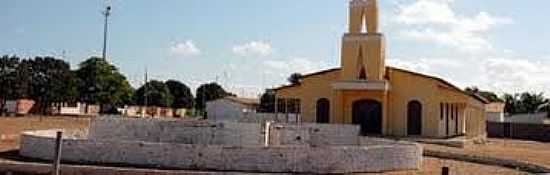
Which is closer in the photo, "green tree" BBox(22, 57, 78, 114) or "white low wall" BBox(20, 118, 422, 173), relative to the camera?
"white low wall" BBox(20, 118, 422, 173)

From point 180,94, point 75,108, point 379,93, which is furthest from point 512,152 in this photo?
point 180,94

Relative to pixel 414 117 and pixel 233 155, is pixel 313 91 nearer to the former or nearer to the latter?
pixel 414 117

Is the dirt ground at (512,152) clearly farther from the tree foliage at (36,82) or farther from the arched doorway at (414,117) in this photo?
the tree foliage at (36,82)

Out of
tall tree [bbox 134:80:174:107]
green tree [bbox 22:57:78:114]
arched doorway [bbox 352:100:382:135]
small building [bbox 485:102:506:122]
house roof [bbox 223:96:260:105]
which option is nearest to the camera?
arched doorway [bbox 352:100:382:135]

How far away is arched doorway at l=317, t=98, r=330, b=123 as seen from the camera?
135ft

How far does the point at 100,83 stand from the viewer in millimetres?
79500

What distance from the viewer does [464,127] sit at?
145ft

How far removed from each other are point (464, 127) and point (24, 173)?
107ft

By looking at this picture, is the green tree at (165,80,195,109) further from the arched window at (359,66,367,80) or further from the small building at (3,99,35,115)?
the arched window at (359,66,367,80)

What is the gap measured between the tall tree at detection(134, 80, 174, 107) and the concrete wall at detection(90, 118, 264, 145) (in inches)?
3099

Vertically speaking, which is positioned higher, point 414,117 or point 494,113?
point 494,113

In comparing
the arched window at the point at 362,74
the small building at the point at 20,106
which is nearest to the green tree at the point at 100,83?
the small building at the point at 20,106

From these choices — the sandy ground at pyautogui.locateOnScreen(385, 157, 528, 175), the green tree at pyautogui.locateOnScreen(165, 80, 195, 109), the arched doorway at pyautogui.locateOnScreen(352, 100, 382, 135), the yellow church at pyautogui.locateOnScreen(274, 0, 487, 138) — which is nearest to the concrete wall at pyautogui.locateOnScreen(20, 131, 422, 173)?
the sandy ground at pyautogui.locateOnScreen(385, 157, 528, 175)

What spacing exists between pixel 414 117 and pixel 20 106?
50.8 meters
